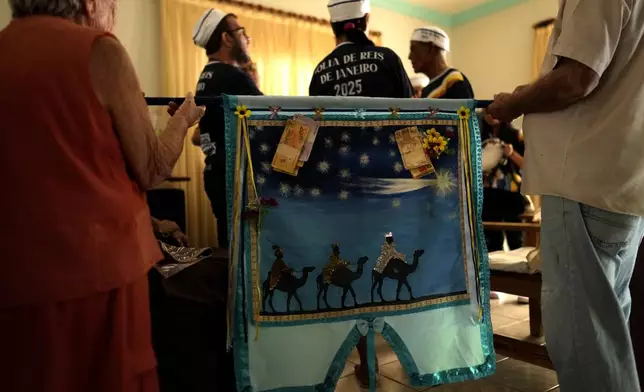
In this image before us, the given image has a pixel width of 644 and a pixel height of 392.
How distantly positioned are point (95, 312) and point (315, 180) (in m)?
0.66

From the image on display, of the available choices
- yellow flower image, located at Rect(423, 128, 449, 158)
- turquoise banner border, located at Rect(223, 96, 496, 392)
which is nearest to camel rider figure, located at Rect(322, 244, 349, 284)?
turquoise banner border, located at Rect(223, 96, 496, 392)

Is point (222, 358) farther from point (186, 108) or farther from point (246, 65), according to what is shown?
point (246, 65)

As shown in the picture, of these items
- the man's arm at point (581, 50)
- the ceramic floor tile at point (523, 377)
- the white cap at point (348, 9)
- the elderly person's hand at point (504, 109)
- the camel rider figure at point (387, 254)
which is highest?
the white cap at point (348, 9)

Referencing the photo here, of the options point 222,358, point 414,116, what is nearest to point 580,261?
point 414,116

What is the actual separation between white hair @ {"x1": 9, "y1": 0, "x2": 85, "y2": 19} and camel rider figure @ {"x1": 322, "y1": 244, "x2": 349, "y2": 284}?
2.74 feet

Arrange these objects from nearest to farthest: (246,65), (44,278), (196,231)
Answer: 1. (44,278)
2. (246,65)
3. (196,231)

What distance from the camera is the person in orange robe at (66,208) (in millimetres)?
842

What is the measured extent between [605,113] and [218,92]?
52.6 inches

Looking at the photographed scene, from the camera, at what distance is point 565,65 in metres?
1.17

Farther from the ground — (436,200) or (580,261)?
(436,200)

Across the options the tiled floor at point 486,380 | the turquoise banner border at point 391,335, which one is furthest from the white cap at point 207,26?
the tiled floor at point 486,380

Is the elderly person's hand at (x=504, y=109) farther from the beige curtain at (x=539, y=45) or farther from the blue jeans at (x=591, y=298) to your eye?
the beige curtain at (x=539, y=45)

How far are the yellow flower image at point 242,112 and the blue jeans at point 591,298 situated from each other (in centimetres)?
83

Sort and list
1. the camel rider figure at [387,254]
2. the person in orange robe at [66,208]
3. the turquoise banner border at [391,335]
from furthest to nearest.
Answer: the camel rider figure at [387,254], the turquoise banner border at [391,335], the person in orange robe at [66,208]
